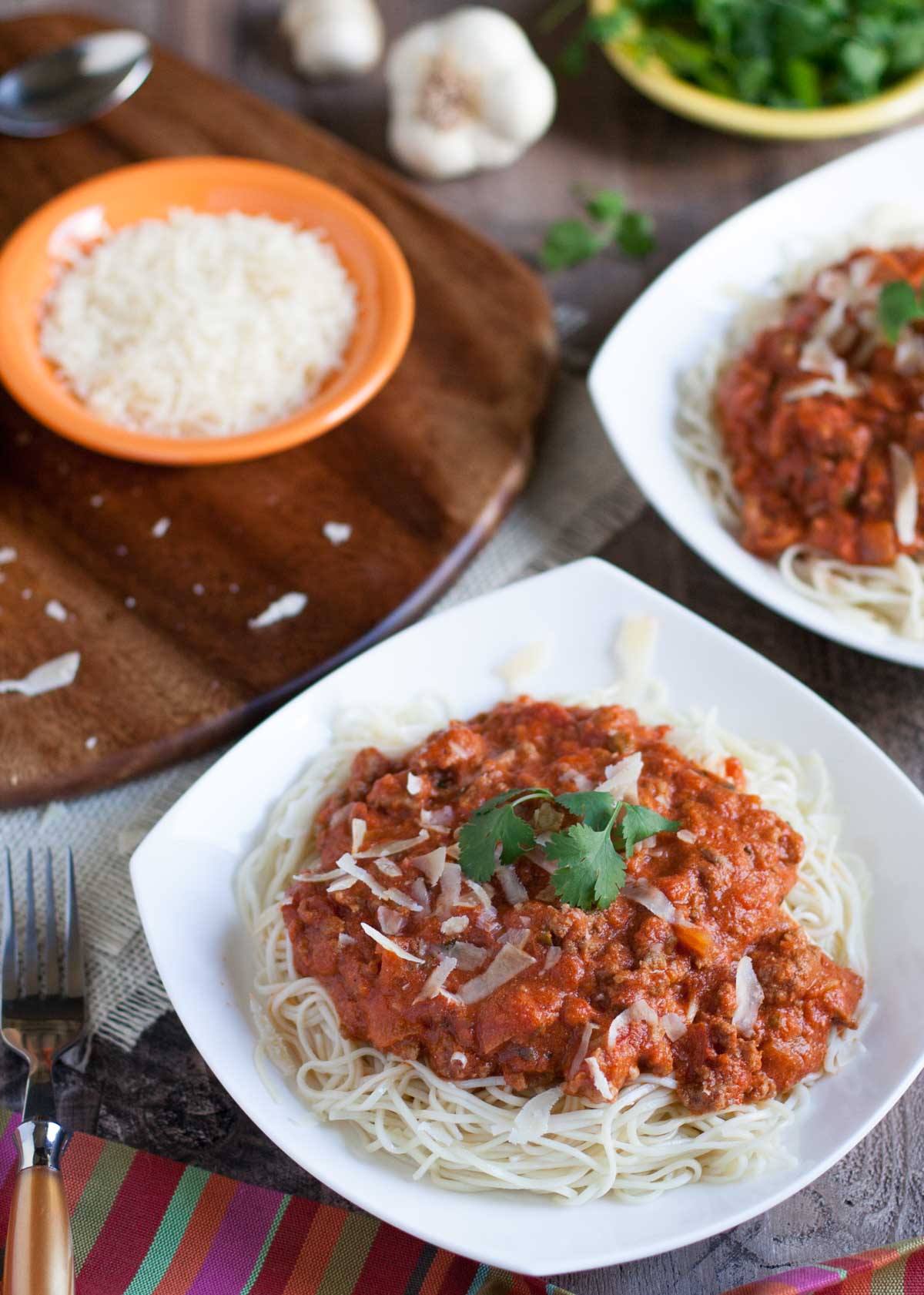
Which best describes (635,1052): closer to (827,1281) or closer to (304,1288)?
(827,1281)

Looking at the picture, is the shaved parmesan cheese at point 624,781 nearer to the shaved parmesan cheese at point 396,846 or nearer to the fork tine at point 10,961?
the shaved parmesan cheese at point 396,846

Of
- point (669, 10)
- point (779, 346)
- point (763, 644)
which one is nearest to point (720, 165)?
point (669, 10)

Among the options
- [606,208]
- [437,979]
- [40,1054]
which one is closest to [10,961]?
[40,1054]

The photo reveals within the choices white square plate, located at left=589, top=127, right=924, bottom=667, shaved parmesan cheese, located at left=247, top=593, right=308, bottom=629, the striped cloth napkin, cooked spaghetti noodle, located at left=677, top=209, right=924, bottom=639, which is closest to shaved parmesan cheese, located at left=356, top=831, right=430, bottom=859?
the striped cloth napkin

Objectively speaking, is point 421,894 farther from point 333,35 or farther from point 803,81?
point 333,35

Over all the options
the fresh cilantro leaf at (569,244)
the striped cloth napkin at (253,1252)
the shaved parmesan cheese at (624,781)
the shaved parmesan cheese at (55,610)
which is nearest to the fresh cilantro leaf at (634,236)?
the fresh cilantro leaf at (569,244)
